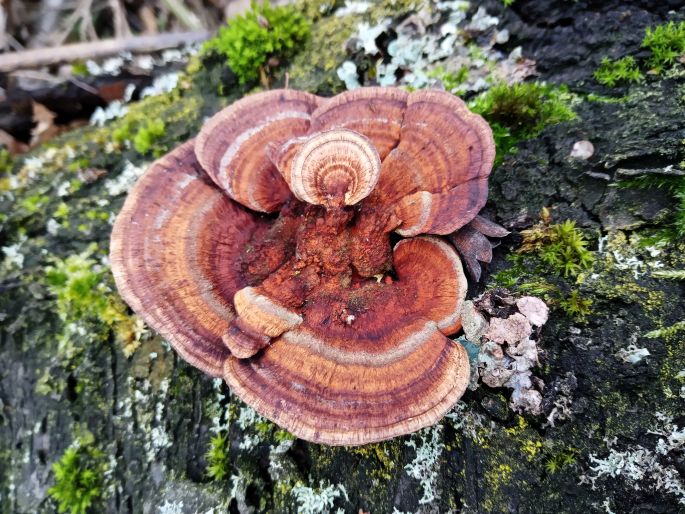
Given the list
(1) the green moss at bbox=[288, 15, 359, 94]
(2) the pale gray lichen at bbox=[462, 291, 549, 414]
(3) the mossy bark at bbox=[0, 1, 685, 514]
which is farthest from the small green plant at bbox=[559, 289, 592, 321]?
(1) the green moss at bbox=[288, 15, 359, 94]

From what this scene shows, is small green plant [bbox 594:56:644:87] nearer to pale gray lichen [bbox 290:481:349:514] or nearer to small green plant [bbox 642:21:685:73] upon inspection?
small green plant [bbox 642:21:685:73]

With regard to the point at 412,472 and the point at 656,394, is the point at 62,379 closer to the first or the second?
the point at 412,472

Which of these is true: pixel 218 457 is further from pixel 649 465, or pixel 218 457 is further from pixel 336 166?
pixel 649 465

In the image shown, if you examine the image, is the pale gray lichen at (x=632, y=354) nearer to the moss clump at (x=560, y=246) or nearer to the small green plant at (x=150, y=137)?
the moss clump at (x=560, y=246)

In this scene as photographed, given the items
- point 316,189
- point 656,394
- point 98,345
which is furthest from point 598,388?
point 98,345

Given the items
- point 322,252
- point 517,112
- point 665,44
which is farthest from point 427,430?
point 665,44

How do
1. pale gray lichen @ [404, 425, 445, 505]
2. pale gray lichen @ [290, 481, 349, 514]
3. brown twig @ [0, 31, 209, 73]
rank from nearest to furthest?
pale gray lichen @ [404, 425, 445, 505]
pale gray lichen @ [290, 481, 349, 514]
brown twig @ [0, 31, 209, 73]
